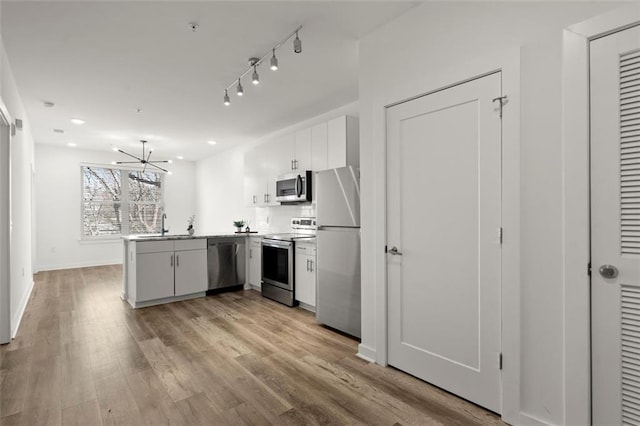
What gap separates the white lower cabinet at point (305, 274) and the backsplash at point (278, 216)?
36.5 inches

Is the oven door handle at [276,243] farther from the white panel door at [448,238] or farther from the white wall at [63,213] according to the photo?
the white wall at [63,213]

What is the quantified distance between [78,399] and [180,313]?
1.83 metres

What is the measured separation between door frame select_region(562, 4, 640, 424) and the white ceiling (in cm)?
124

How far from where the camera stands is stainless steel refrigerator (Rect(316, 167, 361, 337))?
311 centimetres

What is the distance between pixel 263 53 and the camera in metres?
2.93

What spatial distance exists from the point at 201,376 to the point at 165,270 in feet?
7.52

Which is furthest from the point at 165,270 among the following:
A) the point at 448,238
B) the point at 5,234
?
the point at 448,238

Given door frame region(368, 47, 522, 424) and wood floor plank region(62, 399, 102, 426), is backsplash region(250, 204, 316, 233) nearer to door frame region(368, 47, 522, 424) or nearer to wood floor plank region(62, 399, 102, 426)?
door frame region(368, 47, 522, 424)

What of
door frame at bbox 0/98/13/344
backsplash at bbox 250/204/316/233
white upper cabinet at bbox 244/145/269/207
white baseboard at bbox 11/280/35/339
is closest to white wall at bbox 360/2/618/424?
backsplash at bbox 250/204/316/233

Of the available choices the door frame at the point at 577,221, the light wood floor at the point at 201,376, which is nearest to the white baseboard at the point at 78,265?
the light wood floor at the point at 201,376

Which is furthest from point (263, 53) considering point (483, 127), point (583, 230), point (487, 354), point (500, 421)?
point (500, 421)

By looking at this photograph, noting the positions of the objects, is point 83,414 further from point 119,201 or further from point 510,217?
point 119,201

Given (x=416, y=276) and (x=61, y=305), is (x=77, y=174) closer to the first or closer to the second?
(x=61, y=305)

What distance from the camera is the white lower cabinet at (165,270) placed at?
4.11 m
